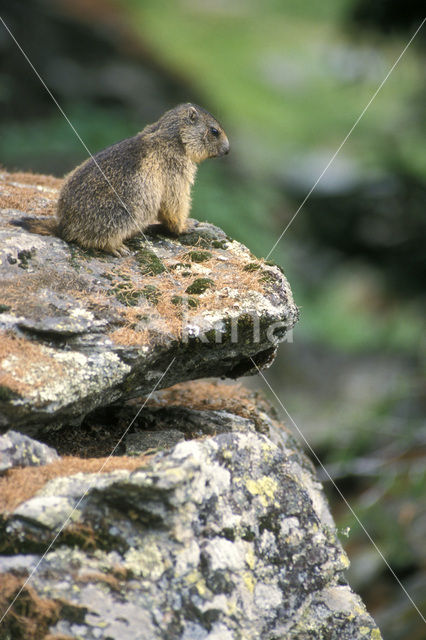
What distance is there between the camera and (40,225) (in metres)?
5.64

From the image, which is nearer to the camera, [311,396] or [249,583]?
[249,583]

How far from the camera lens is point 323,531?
4582 mm

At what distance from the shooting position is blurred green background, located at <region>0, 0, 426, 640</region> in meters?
9.88

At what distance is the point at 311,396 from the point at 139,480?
515 inches

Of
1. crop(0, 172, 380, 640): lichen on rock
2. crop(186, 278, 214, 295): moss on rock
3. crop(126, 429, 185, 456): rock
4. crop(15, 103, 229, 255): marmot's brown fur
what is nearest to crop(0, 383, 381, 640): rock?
crop(0, 172, 380, 640): lichen on rock

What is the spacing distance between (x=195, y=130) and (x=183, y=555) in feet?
14.2

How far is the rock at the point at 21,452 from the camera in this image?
3.94 meters

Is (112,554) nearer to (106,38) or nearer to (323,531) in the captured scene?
(323,531)

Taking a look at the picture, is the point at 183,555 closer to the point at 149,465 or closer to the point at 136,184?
the point at 149,465

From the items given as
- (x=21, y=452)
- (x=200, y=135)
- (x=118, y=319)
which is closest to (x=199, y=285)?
(x=118, y=319)

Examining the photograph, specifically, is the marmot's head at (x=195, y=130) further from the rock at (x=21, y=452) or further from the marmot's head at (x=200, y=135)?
the rock at (x=21, y=452)

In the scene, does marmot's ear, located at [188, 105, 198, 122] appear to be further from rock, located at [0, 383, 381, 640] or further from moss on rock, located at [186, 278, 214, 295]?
rock, located at [0, 383, 381, 640]

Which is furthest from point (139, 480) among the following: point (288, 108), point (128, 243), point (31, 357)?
point (288, 108)

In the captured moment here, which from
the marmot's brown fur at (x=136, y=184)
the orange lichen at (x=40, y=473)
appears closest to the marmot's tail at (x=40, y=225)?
the marmot's brown fur at (x=136, y=184)
